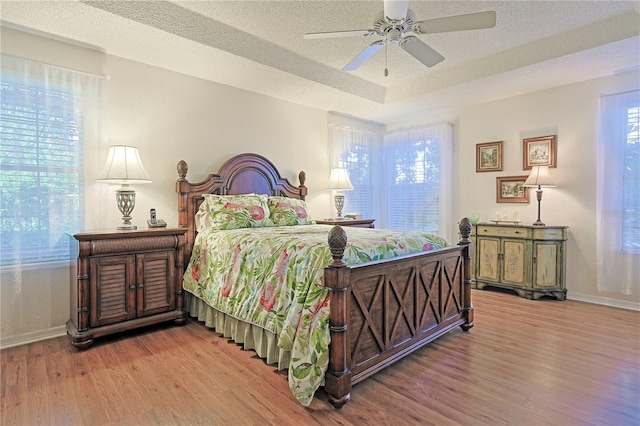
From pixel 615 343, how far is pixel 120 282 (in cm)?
408

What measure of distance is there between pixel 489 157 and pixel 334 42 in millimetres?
2799

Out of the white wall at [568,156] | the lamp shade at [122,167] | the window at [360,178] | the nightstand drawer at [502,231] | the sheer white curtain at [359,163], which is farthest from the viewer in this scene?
the window at [360,178]

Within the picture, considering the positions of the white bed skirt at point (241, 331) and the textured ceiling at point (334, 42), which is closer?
the white bed skirt at point (241, 331)

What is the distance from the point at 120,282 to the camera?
286 cm

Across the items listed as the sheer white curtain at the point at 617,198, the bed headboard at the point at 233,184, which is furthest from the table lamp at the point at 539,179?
the bed headboard at the point at 233,184

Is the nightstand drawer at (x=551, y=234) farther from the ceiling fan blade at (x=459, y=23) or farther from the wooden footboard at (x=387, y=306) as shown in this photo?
the ceiling fan blade at (x=459, y=23)

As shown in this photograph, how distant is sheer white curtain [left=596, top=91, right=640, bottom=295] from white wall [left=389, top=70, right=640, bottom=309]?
86 mm

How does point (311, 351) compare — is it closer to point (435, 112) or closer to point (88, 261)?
point (88, 261)

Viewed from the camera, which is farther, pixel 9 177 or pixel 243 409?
pixel 9 177

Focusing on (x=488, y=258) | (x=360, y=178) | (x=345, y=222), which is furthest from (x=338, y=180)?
(x=488, y=258)

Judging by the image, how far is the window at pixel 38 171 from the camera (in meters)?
2.77

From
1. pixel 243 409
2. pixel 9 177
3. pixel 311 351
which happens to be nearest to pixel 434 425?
pixel 311 351

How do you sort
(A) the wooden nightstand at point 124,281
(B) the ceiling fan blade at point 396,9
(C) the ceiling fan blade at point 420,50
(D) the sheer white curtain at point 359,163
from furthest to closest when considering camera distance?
(D) the sheer white curtain at point 359,163
(A) the wooden nightstand at point 124,281
(C) the ceiling fan blade at point 420,50
(B) the ceiling fan blade at point 396,9

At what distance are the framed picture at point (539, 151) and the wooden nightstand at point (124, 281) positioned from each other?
429 centimetres
